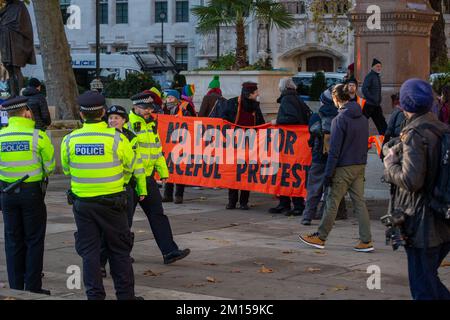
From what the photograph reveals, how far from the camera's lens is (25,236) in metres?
9.36

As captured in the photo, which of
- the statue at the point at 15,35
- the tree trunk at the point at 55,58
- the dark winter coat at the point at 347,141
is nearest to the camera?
the dark winter coat at the point at 347,141

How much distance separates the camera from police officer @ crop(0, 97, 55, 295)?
365 inches

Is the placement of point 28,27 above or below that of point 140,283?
above

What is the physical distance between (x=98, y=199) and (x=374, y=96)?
987 centimetres

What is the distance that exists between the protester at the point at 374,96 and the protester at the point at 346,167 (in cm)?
569

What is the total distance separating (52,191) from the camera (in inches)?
692

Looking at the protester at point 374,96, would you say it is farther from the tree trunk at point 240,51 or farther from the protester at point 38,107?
the protester at point 38,107

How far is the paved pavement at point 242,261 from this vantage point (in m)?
9.45

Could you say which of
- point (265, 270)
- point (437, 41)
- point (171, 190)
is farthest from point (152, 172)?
point (437, 41)

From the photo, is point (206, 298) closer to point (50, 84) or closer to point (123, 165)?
point (123, 165)

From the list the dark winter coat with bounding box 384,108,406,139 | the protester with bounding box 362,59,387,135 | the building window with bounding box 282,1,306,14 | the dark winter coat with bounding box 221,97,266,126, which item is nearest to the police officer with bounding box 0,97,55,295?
the dark winter coat with bounding box 384,108,406,139

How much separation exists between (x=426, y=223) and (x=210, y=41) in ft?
173

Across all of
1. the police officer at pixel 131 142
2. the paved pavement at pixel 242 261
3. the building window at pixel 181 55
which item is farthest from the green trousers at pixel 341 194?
the building window at pixel 181 55
